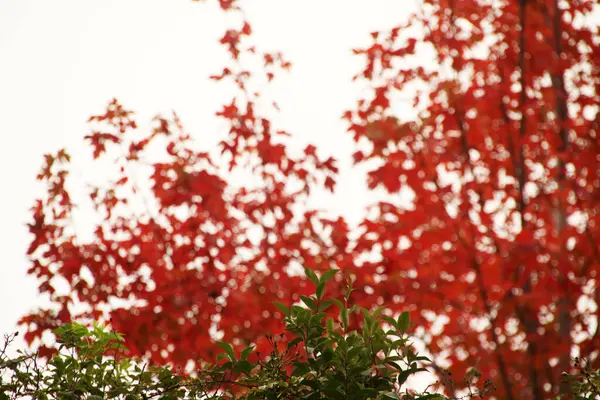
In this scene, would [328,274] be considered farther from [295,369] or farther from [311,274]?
[295,369]

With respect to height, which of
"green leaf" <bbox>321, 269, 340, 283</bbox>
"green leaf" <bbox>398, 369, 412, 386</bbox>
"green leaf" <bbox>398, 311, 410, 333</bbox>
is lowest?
"green leaf" <bbox>398, 369, 412, 386</bbox>

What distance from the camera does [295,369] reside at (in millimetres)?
1644

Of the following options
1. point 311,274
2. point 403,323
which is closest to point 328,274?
point 311,274

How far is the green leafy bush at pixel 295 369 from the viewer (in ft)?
5.18

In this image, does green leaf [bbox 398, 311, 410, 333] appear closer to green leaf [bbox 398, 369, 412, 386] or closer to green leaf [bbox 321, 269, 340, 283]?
green leaf [bbox 398, 369, 412, 386]

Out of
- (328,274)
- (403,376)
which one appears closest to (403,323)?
(403,376)

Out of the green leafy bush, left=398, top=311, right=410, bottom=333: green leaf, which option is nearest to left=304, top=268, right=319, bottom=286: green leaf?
the green leafy bush

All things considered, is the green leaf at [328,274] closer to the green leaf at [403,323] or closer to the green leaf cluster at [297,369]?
the green leaf cluster at [297,369]

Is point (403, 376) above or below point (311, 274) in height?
below

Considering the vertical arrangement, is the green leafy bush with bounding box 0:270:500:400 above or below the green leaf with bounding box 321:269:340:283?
below

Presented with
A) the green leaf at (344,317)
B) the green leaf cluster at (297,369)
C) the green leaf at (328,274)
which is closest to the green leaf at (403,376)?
the green leaf cluster at (297,369)

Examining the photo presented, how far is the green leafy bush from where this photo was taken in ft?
5.18

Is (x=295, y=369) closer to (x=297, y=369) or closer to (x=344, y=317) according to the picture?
(x=297, y=369)

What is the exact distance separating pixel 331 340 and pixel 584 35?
14.0ft
